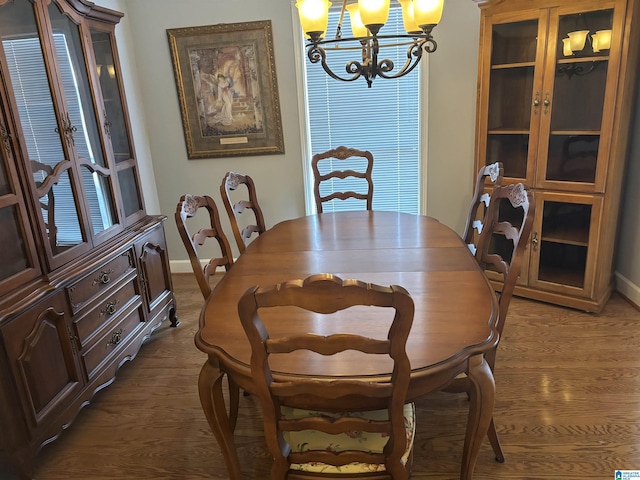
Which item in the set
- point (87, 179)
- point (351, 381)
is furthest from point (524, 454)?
point (87, 179)

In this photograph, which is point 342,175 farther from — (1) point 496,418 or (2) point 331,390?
(2) point 331,390

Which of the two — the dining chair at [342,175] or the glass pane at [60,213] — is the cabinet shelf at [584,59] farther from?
the glass pane at [60,213]

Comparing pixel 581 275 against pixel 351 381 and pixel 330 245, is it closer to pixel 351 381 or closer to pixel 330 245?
pixel 330 245

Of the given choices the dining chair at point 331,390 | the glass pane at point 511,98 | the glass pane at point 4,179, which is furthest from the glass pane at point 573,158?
the glass pane at point 4,179

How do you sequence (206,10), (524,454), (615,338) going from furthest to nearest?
(206,10), (615,338), (524,454)

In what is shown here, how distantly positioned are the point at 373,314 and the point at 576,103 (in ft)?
7.10

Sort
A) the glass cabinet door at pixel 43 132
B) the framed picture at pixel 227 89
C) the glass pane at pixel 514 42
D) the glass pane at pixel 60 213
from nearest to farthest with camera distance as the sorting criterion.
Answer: the glass cabinet door at pixel 43 132, the glass pane at pixel 60 213, the glass pane at pixel 514 42, the framed picture at pixel 227 89

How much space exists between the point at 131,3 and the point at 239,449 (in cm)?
321

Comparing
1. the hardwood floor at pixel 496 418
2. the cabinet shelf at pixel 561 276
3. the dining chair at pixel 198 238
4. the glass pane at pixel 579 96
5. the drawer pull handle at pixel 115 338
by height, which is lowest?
the hardwood floor at pixel 496 418

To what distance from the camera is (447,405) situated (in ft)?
7.11

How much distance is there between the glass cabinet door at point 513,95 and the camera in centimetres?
280

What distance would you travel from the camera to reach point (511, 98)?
9.84 ft

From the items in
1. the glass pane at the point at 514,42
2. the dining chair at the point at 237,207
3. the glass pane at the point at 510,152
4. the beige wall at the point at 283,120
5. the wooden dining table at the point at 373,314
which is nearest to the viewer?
the wooden dining table at the point at 373,314

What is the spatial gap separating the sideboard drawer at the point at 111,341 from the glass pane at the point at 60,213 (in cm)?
51
